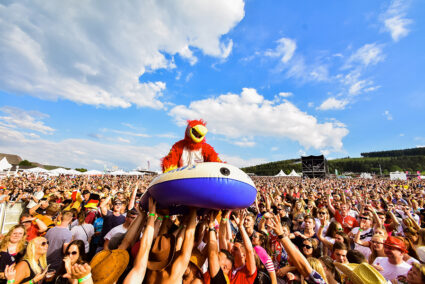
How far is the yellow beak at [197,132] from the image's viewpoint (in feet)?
10.2

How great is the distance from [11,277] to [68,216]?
1.37 metres

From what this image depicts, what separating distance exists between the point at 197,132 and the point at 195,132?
1.3 inches

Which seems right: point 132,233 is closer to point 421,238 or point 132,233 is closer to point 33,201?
point 421,238

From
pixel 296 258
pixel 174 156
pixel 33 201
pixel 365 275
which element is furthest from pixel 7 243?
pixel 365 275

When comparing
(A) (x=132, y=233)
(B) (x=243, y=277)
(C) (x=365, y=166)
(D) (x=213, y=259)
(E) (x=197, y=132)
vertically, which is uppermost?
(C) (x=365, y=166)

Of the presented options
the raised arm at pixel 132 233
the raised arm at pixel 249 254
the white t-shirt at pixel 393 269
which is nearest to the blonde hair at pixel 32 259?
the raised arm at pixel 132 233

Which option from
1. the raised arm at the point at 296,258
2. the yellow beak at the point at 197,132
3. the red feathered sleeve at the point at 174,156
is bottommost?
the raised arm at the point at 296,258

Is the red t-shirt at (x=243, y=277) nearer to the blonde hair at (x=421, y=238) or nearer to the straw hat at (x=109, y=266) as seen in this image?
the straw hat at (x=109, y=266)

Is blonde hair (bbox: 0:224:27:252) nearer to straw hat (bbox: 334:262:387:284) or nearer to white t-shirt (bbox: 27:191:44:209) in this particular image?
white t-shirt (bbox: 27:191:44:209)

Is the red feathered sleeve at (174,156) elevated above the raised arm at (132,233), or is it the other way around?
the red feathered sleeve at (174,156)

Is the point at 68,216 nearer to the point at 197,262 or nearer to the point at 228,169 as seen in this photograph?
the point at 197,262

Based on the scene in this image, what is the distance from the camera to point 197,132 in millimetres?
3141

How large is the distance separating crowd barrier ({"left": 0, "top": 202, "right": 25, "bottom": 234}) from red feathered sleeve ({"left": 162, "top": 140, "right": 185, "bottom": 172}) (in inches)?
220

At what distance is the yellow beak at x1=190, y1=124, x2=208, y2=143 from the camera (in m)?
3.12
